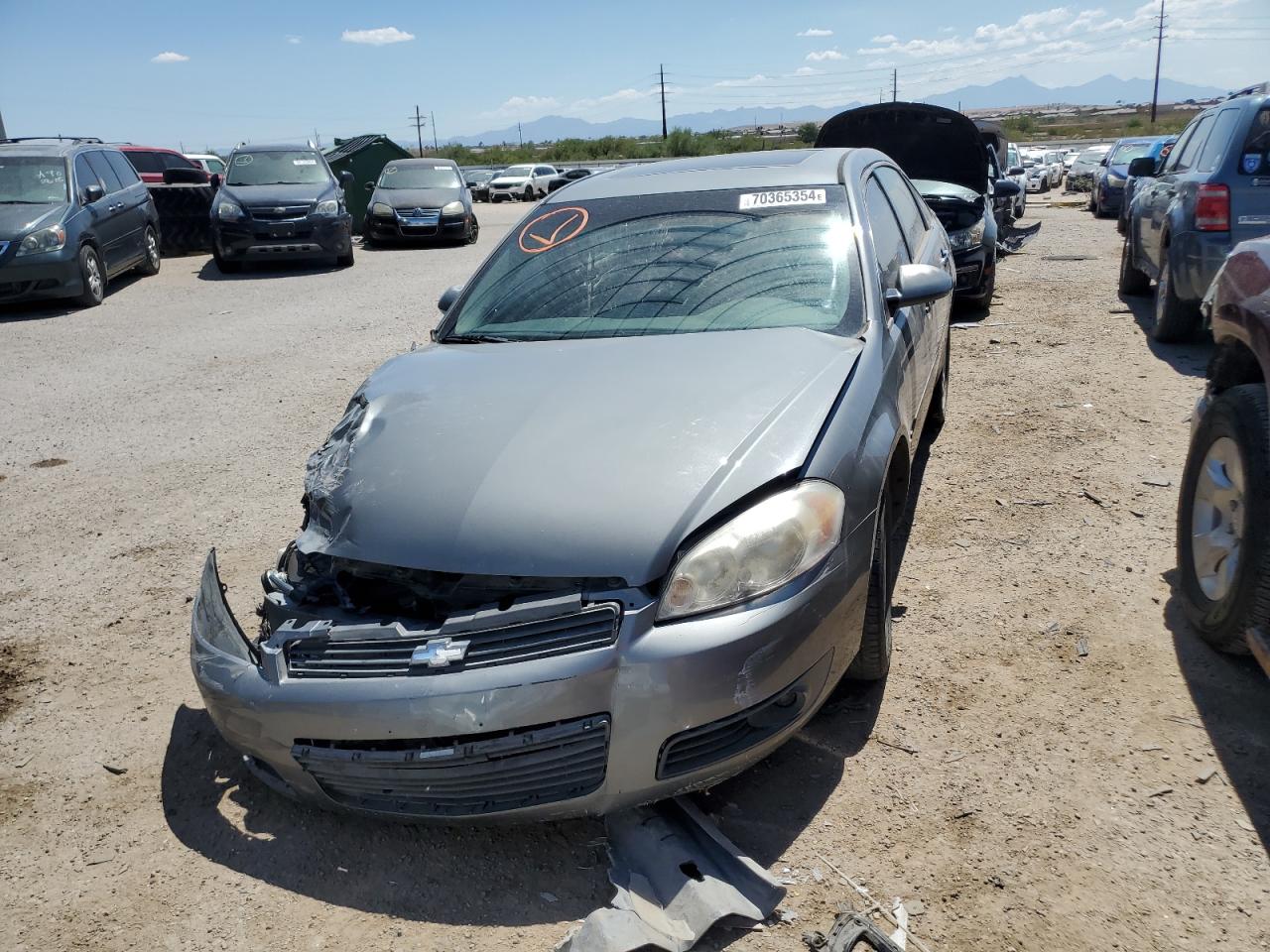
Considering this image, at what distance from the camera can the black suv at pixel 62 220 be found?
10547 millimetres

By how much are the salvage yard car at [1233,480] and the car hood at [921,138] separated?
7338 mm

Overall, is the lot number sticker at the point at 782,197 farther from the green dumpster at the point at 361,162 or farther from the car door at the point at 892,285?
the green dumpster at the point at 361,162

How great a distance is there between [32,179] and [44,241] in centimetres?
105

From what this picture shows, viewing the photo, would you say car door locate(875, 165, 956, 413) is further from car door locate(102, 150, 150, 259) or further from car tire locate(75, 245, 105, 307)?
car door locate(102, 150, 150, 259)

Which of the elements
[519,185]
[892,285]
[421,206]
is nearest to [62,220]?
[421,206]

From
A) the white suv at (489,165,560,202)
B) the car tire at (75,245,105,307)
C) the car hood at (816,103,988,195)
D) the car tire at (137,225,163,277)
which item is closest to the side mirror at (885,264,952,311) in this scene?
the car hood at (816,103,988,195)

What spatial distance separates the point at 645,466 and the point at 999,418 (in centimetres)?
412

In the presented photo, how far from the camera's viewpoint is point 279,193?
1382cm

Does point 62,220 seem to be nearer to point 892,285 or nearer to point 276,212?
point 276,212

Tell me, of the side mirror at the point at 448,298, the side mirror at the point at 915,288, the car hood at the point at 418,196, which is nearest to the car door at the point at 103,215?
the car hood at the point at 418,196

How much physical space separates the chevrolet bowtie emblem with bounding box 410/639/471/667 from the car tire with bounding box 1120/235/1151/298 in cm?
882

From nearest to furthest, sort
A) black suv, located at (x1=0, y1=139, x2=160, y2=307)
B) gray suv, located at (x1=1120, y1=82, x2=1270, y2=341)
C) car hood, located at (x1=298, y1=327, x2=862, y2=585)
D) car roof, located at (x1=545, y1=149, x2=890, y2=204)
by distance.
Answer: car hood, located at (x1=298, y1=327, x2=862, y2=585), car roof, located at (x1=545, y1=149, x2=890, y2=204), gray suv, located at (x1=1120, y1=82, x2=1270, y2=341), black suv, located at (x1=0, y1=139, x2=160, y2=307)

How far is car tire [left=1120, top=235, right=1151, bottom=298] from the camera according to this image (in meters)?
9.35

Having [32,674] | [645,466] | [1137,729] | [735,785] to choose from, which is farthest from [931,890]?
[32,674]
